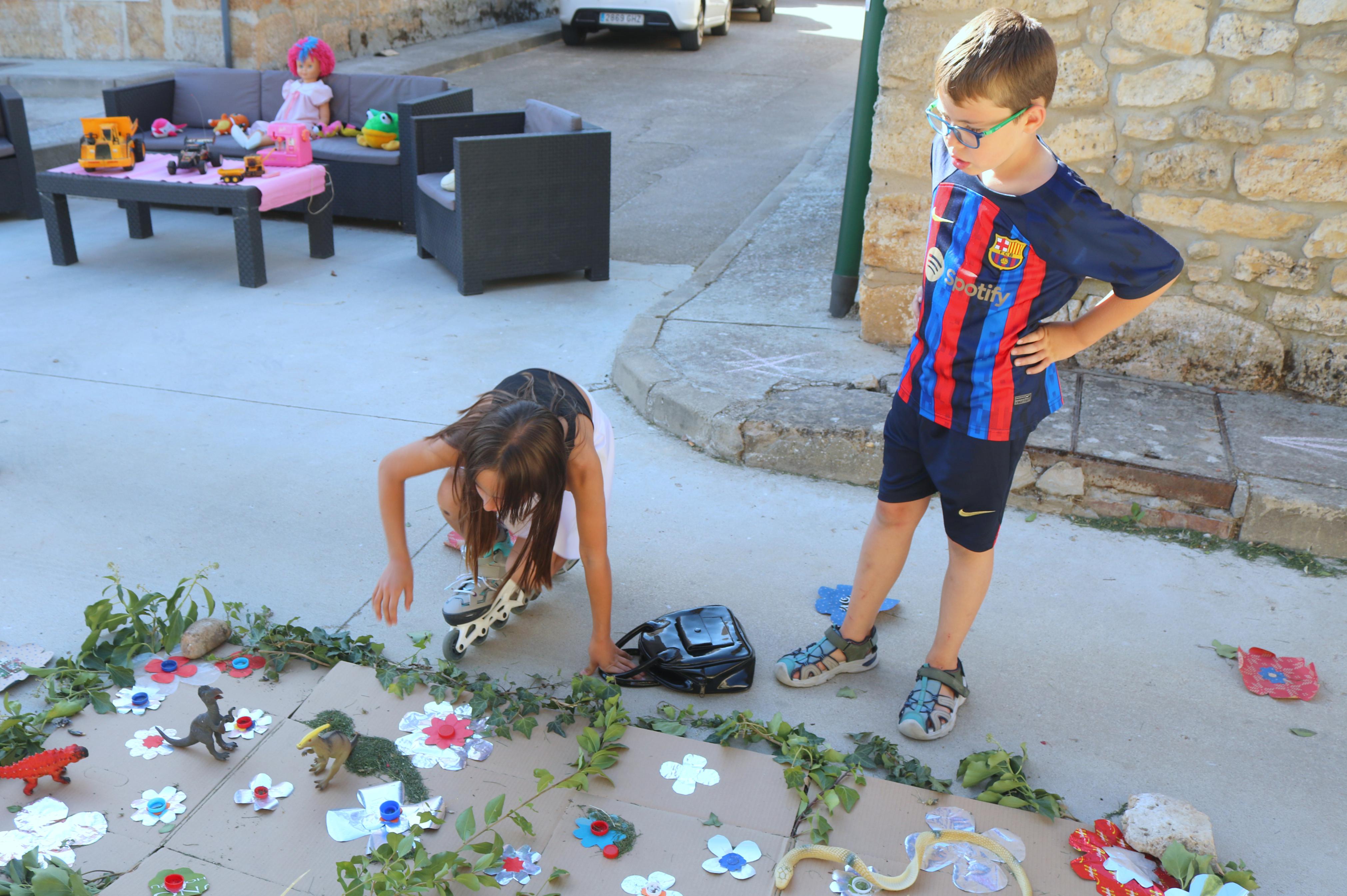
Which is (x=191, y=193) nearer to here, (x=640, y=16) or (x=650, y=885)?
(x=650, y=885)

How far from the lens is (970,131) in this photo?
5.81 feet

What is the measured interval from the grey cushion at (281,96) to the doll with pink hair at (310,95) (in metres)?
0.03

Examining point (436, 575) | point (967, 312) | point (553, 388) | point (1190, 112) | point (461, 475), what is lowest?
point (436, 575)

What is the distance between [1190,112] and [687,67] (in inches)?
361

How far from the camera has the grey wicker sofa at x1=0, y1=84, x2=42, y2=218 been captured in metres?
5.58

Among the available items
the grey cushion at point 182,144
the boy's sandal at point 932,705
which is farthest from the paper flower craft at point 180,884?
the grey cushion at point 182,144

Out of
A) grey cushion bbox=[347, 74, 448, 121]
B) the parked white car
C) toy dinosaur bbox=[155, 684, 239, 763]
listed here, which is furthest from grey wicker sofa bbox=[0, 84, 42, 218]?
the parked white car

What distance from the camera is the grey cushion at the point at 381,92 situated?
6113 mm

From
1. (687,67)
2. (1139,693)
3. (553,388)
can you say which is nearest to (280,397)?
(553,388)

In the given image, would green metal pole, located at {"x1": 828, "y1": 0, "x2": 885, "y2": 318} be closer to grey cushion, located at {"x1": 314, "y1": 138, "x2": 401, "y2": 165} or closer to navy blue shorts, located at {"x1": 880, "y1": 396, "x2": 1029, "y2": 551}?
navy blue shorts, located at {"x1": 880, "y1": 396, "x2": 1029, "y2": 551}

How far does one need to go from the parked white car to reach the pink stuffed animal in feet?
25.0

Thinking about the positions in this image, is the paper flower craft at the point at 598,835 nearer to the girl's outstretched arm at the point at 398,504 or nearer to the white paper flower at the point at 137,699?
the girl's outstretched arm at the point at 398,504

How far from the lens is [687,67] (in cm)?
1177

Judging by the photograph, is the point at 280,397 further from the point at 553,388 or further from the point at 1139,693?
the point at 1139,693
